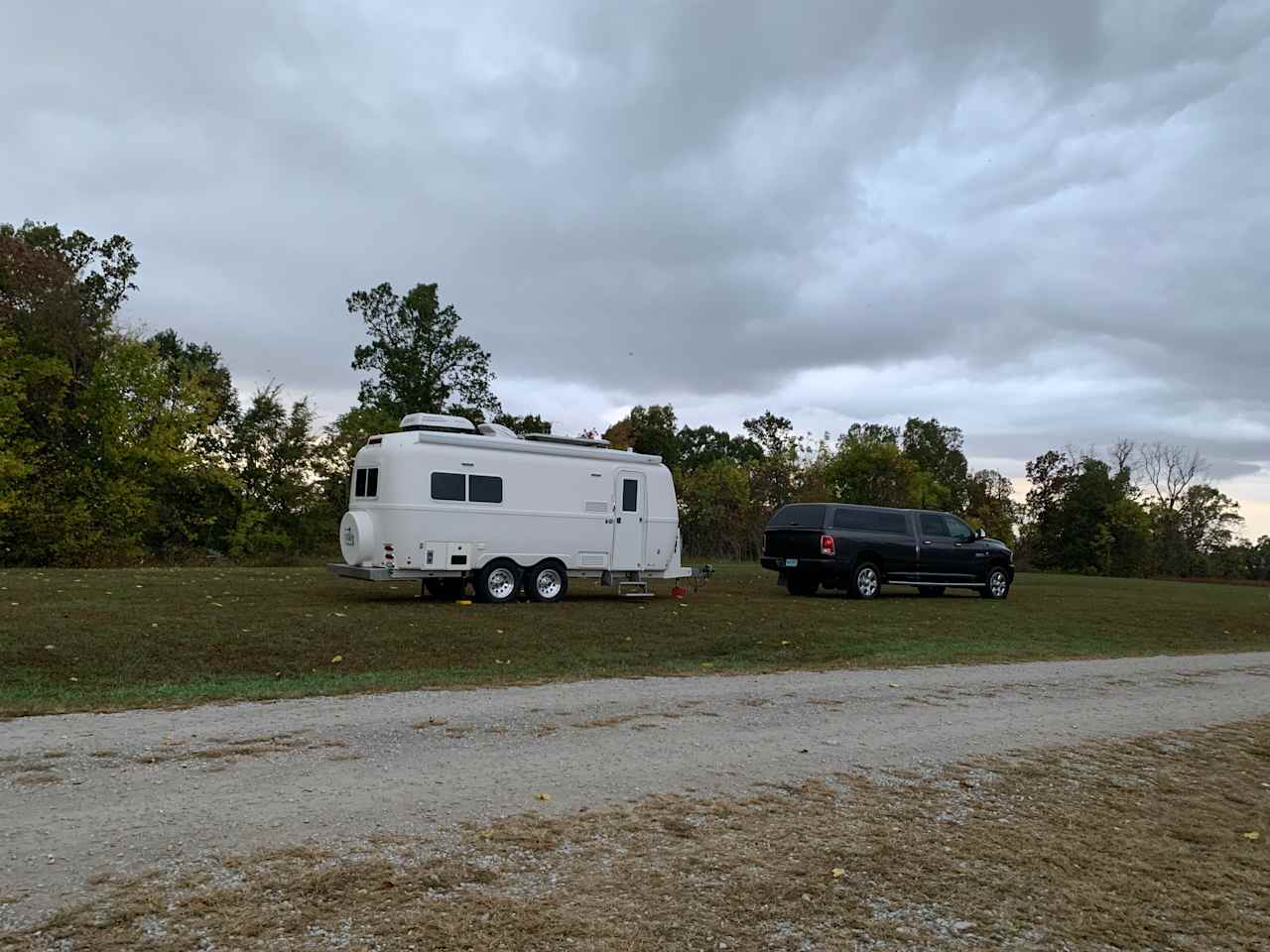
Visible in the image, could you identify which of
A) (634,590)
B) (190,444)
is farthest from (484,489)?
(190,444)

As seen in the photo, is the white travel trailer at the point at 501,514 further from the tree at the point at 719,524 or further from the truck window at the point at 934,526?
the tree at the point at 719,524

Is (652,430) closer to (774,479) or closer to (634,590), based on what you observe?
(774,479)

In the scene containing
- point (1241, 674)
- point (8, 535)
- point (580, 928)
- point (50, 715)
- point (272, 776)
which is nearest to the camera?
point (580, 928)

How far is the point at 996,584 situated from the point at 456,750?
18.5 metres

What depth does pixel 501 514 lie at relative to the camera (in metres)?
15.8

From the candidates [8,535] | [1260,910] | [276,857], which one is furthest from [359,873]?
[8,535]

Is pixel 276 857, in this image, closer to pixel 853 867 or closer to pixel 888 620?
pixel 853 867

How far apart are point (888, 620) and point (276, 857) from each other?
1285cm

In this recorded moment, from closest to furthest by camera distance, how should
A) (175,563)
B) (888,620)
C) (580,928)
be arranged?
1. (580,928)
2. (888,620)
3. (175,563)

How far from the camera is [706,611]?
15.5 meters

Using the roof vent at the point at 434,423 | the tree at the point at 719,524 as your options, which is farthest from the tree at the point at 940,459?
the roof vent at the point at 434,423

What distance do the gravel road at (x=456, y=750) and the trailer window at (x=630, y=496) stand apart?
7.88 meters

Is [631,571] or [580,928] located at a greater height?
[631,571]

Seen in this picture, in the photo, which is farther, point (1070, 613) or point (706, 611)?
point (1070, 613)
